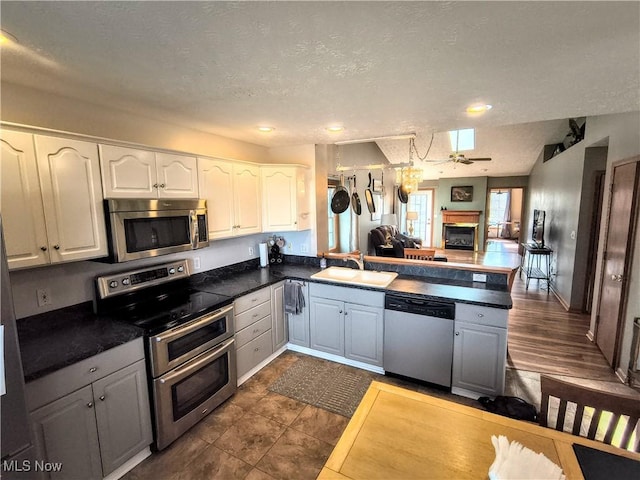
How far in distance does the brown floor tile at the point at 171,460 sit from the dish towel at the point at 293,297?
139 cm

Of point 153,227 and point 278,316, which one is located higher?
point 153,227

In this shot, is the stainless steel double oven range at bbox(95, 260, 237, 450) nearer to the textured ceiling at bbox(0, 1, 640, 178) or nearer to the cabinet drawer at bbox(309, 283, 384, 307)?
the cabinet drawer at bbox(309, 283, 384, 307)

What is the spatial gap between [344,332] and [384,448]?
1934 millimetres

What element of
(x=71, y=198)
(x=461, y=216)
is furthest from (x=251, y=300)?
(x=461, y=216)

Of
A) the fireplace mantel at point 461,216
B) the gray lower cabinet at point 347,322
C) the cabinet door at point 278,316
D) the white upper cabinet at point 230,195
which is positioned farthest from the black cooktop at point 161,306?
the fireplace mantel at point 461,216

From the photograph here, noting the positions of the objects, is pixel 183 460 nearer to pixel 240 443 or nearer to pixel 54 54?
pixel 240 443

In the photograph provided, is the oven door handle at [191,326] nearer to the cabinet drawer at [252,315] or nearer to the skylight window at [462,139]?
the cabinet drawer at [252,315]

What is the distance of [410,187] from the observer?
449cm

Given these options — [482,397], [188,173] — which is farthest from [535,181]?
[188,173]

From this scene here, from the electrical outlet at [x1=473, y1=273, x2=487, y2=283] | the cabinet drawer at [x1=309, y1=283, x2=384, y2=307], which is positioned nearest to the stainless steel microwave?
the cabinet drawer at [x1=309, y1=283, x2=384, y2=307]

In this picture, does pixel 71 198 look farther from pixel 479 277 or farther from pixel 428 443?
pixel 479 277

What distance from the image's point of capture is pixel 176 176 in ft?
7.79

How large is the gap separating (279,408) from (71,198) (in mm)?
2121

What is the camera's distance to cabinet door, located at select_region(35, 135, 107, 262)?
1.68 meters
